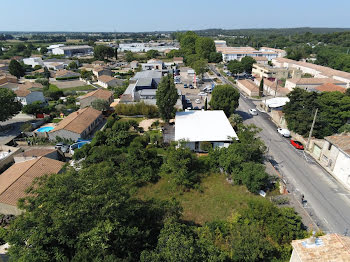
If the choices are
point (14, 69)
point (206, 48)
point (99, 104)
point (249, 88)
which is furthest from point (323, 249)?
point (206, 48)

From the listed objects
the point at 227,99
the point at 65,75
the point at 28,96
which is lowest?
the point at 65,75

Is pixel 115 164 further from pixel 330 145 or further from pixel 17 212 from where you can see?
pixel 330 145

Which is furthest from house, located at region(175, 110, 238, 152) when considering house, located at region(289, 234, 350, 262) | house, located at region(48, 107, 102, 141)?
house, located at region(289, 234, 350, 262)

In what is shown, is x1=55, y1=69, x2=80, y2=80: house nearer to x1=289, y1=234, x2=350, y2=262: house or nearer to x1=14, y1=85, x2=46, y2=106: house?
x1=14, y1=85, x2=46, y2=106: house

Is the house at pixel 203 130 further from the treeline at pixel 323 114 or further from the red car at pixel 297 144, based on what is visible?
the treeline at pixel 323 114

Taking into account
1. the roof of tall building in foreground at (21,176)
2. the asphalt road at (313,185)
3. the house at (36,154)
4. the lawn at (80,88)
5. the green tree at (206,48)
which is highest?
the green tree at (206,48)

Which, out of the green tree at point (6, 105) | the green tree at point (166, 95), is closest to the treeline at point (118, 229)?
the green tree at point (166, 95)

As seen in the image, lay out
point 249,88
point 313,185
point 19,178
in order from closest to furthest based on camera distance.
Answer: point 19,178, point 313,185, point 249,88

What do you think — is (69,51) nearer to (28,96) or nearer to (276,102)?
(28,96)
